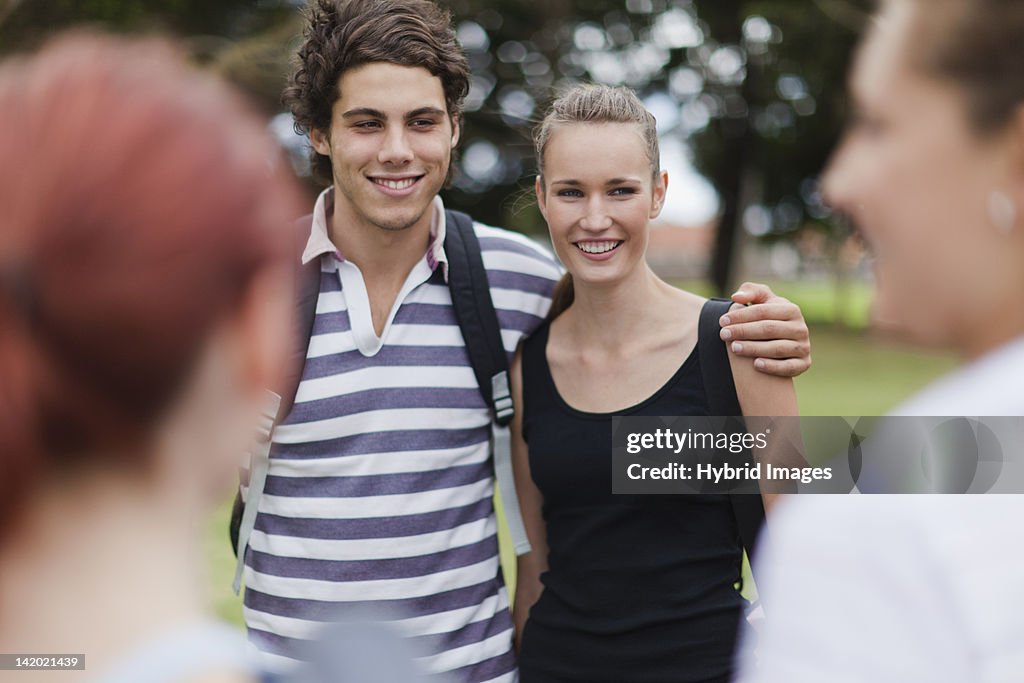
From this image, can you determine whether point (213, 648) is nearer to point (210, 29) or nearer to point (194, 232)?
point (194, 232)

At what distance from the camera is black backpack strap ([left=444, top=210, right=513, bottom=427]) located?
2.68 metres

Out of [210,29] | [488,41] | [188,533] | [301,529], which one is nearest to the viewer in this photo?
[188,533]

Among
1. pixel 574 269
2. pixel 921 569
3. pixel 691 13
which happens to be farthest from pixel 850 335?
pixel 921 569

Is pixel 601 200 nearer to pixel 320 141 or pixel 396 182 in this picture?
pixel 396 182

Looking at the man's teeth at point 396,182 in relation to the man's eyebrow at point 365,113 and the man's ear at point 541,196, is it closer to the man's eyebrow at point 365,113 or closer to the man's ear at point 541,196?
the man's eyebrow at point 365,113

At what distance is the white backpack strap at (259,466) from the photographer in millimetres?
2541

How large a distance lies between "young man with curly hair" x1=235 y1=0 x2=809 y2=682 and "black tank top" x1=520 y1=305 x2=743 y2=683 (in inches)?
8.4

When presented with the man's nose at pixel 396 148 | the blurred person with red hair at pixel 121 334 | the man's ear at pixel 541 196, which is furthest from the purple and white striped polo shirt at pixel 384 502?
the blurred person with red hair at pixel 121 334

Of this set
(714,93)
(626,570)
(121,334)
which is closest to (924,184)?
(121,334)

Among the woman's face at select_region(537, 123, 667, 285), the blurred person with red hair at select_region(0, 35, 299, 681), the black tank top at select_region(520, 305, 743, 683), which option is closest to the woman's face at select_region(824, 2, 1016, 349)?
the blurred person with red hair at select_region(0, 35, 299, 681)

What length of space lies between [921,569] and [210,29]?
59.5ft

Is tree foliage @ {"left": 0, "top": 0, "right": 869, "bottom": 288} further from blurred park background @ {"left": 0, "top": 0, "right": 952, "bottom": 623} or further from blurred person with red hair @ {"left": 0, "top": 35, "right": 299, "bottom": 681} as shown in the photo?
blurred person with red hair @ {"left": 0, "top": 35, "right": 299, "bottom": 681}

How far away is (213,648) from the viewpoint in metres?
0.85

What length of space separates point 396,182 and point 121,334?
2.05m
